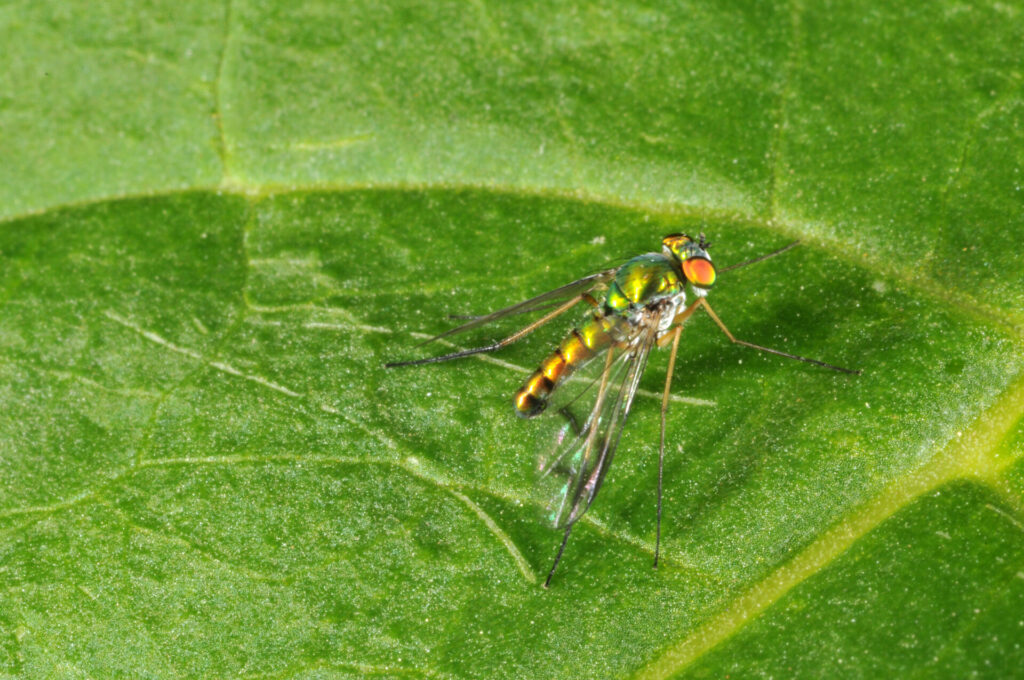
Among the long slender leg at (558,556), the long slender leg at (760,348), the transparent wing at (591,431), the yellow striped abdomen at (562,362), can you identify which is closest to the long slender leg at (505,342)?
the yellow striped abdomen at (562,362)

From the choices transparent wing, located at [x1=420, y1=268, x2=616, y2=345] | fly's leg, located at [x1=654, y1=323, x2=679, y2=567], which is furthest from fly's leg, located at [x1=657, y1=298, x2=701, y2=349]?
transparent wing, located at [x1=420, y1=268, x2=616, y2=345]

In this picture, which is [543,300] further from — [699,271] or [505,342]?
[699,271]

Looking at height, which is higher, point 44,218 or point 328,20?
point 328,20

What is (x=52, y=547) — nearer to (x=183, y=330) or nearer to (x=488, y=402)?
(x=183, y=330)

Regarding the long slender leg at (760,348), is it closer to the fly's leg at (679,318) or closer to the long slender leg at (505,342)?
the fly's leg at (679,318)

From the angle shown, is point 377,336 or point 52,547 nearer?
point 52,547

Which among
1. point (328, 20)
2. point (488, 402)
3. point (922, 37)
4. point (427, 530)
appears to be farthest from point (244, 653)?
point (922, 37)

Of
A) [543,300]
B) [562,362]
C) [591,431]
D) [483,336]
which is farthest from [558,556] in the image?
[543,300]
